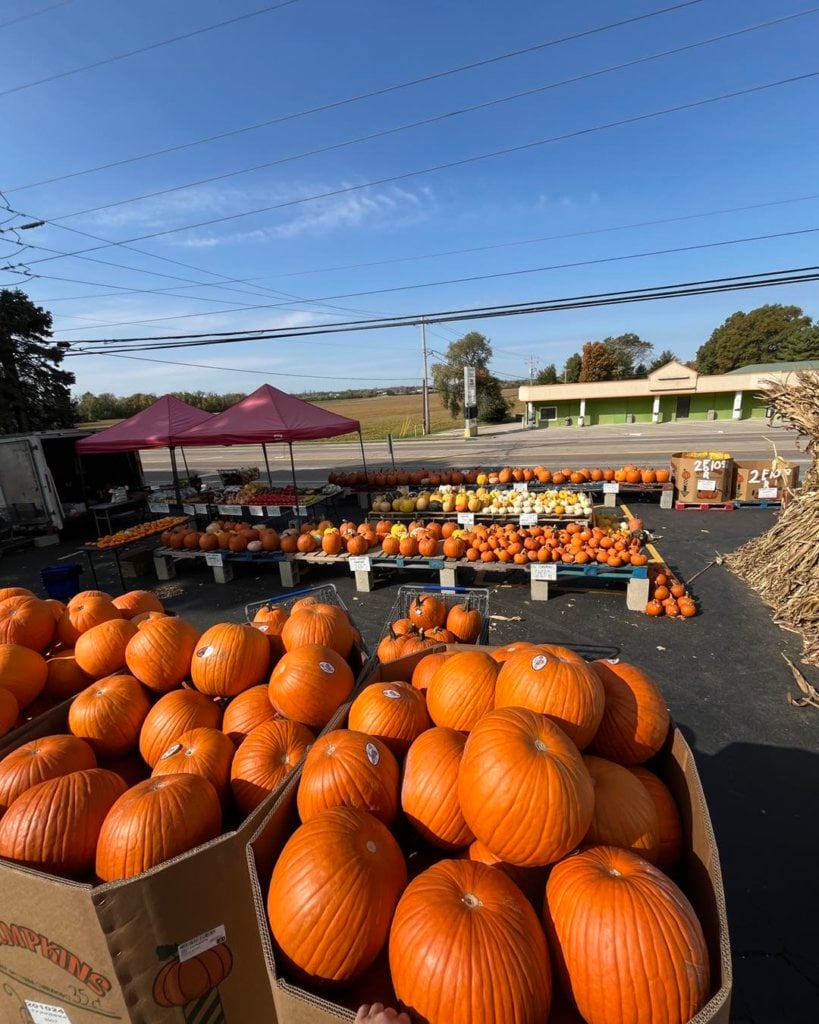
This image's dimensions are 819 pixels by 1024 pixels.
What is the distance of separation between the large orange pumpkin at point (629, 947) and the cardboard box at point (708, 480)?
10.0m

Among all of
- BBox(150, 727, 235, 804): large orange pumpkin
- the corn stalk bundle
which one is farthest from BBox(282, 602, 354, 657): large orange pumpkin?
the corn stalk bundle

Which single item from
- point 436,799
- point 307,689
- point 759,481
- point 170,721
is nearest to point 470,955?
point 436,799

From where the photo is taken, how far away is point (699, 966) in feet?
3.30

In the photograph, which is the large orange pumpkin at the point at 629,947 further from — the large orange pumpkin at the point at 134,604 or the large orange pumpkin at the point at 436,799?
the large orange pumpkin at the point at 134,604

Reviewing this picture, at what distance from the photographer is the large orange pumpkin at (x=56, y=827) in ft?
4.67

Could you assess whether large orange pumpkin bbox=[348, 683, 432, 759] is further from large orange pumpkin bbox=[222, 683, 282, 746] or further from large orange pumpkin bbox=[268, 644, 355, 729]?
large orange pumpkin bbox=[222, 683, 282, 746]

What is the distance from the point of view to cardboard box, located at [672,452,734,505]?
30.9 feet

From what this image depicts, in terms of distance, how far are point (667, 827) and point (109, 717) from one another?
7.05 ft

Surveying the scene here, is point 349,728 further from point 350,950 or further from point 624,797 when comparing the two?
point 624,797

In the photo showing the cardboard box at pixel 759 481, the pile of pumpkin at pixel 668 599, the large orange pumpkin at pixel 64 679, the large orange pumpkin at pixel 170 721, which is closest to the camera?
the large orange pumpkin at pixel 170 721

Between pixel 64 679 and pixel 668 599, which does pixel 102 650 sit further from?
pixel 668 599

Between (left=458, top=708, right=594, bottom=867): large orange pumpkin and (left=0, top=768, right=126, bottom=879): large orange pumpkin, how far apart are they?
121 cm

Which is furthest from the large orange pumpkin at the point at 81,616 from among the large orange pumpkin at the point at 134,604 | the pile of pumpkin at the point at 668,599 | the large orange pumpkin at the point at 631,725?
the pile of pumpkin at the point at 668,599

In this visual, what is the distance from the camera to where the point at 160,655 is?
7.24 ft
